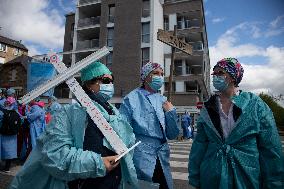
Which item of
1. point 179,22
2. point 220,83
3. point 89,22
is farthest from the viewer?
point 89,22

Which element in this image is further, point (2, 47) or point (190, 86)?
point (2, 47)

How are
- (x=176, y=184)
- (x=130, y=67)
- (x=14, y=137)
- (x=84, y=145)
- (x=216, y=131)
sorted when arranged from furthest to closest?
(x=130, y=67), (x=14, y=137), (x=176, y=184), (x=216, y=131), (x=84, y=145)

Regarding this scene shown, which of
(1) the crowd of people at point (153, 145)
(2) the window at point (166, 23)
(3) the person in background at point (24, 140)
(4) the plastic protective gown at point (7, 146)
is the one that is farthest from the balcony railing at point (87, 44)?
(1) the crowd of people at point (153, 145)

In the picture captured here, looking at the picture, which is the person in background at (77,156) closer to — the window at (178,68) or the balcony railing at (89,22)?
the window at (178,68)

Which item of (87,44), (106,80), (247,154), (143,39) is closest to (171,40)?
(106,80)

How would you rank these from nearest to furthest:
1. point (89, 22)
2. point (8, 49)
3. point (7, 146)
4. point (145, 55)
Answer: point (7, 146), point (145, 55), point (89, 22), point (8, 49)

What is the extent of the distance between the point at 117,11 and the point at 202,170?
31857mm

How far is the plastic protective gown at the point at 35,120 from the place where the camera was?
7.88m

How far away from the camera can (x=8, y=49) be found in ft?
192

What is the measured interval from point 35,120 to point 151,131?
5720mm

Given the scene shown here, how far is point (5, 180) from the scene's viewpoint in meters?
5.85

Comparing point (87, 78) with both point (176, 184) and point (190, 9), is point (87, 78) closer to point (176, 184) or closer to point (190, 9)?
point (176, 184)

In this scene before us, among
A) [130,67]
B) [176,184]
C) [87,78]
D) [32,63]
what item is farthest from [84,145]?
[130,67]

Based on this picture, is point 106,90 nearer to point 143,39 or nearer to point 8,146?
point 8,146
